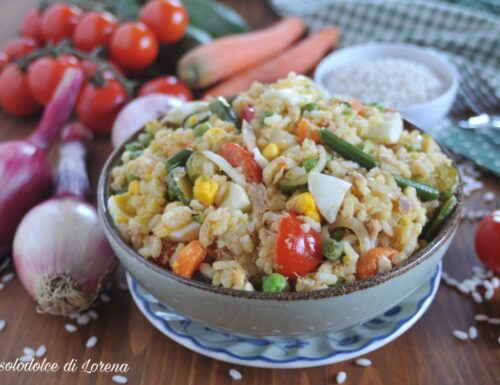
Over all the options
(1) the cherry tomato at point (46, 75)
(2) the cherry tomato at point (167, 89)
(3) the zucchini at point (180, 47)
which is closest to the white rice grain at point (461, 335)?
(2) the cherry tomato at point (167, 89)

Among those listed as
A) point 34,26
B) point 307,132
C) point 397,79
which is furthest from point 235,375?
point 34,26

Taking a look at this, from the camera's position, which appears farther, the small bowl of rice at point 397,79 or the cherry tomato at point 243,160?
the small bowl of rice at point 397,79

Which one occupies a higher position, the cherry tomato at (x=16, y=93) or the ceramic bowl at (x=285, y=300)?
the ceramic bowl at (x=285, y=300)

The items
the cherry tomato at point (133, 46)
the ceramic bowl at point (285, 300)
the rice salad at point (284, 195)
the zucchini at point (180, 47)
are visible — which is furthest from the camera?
the zucchini at point (180, 47)

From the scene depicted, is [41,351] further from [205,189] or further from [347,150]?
[347,150]

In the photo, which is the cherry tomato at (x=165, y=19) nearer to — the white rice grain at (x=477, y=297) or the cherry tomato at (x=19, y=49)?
the cherry tomato at (x=19, y=49)

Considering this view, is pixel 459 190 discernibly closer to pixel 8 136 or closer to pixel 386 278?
pixel 386 278
